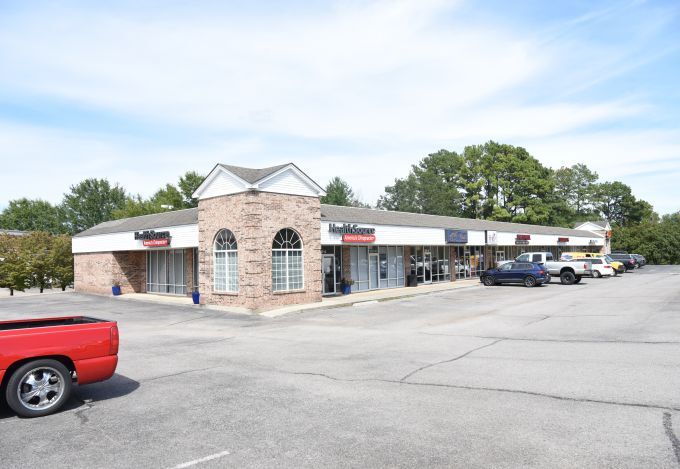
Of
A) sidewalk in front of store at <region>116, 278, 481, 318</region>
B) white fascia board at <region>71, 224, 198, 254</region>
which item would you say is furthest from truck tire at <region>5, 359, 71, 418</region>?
white fascia board at <region>71, 224, 198, 254</region>

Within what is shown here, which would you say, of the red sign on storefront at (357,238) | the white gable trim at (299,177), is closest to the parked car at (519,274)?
the red sign on storefront at (357,238)

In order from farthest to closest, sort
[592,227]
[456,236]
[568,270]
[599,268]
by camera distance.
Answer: [592,227] < [599,268] < [456,236] < [568,270]

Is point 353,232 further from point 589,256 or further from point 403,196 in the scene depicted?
point 403,196

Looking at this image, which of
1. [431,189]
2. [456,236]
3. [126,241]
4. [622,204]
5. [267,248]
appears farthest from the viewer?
[622,204]

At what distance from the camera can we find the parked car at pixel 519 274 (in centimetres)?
3067

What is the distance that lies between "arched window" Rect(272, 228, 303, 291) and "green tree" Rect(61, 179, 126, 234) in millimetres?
66169

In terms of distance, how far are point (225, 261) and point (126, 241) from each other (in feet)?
35.1

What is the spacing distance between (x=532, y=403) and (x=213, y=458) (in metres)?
4.56

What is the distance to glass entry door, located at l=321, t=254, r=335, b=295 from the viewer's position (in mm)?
26569

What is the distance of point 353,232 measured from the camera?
2584cm

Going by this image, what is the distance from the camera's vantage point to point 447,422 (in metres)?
6.44

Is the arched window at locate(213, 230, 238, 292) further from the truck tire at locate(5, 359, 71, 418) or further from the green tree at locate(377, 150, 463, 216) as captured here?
the green tree at locate(377, 150, 463, 216)

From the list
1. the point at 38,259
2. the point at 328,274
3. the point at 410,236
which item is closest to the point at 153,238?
the point at 328,274

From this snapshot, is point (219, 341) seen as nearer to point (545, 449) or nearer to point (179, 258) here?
point (545, 449)
